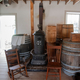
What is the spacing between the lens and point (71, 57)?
2.24m

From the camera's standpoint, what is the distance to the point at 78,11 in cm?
391

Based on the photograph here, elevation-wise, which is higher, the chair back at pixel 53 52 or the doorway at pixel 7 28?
the doorway at pixel 7 28

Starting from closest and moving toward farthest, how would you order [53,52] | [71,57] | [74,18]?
1. [71,57]
2. [53,52]
3. [74,18]

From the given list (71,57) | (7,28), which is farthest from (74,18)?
(7,28)

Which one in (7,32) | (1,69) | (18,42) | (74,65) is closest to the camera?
(74,65)

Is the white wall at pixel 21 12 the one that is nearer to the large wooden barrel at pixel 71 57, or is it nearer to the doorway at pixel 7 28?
the doorway at pixel 7 28

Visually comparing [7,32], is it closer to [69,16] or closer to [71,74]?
[69,16]

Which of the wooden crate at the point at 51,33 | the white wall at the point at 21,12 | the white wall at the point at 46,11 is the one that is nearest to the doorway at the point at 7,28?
the white wall at the point at 21,12

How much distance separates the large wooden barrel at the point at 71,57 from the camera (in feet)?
7.25

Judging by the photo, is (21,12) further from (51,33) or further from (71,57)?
(71,57)

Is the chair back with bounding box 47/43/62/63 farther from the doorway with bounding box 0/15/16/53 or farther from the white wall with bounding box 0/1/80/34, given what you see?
the doorway with bounding box 0/15/16/53

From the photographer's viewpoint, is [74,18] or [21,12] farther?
[74,18]

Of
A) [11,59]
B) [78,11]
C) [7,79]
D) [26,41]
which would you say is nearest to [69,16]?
[78,11]

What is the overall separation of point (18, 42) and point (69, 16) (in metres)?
3.01
